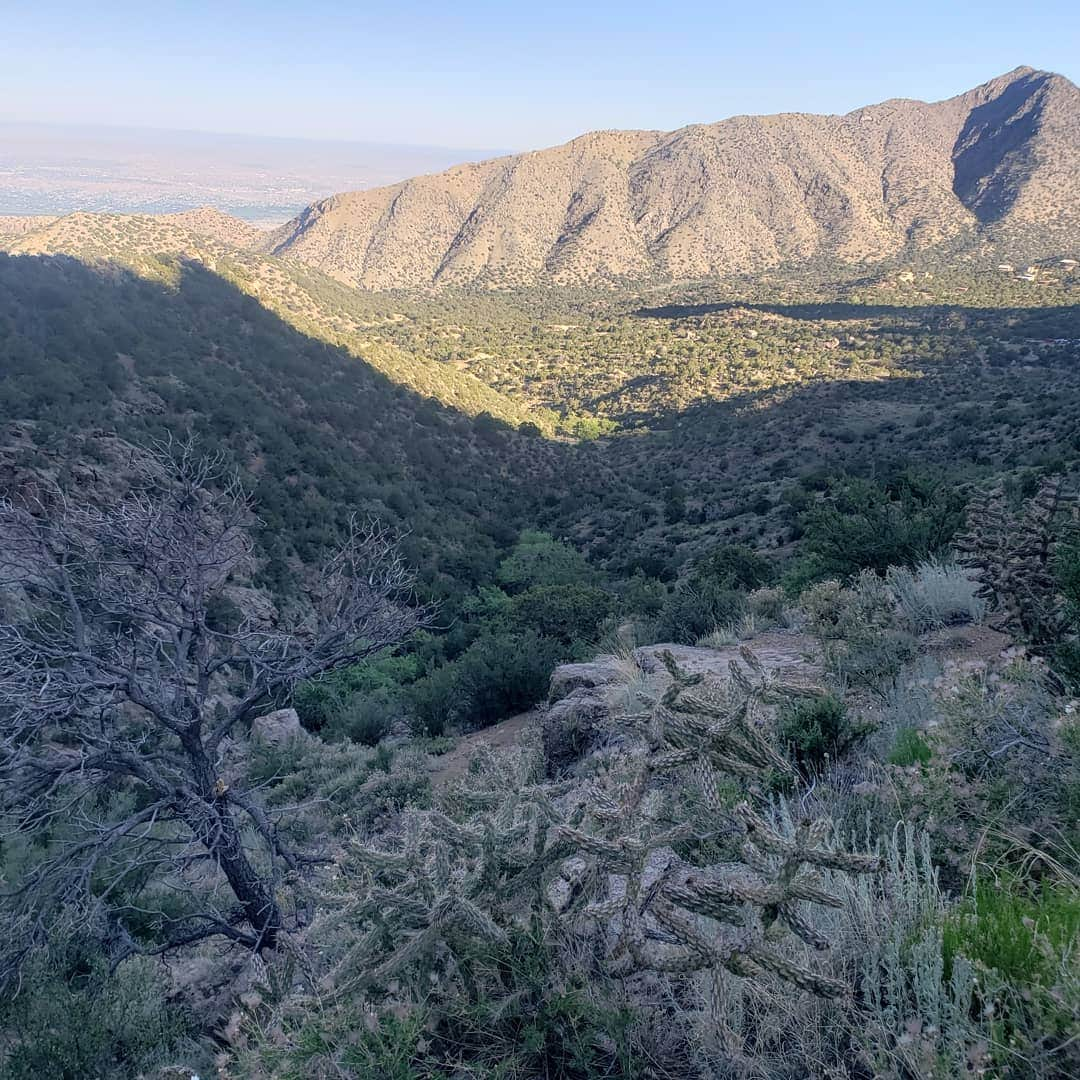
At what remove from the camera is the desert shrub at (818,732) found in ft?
14.7

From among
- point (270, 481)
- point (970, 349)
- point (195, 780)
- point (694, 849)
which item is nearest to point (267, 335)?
point (270, 481)

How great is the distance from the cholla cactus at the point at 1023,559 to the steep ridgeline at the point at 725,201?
113240 millimetres

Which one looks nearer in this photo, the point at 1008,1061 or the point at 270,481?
the point at 1008,1061

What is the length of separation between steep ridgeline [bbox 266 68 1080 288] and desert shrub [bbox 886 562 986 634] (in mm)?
112168

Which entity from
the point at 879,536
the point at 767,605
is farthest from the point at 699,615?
the point at 879,536

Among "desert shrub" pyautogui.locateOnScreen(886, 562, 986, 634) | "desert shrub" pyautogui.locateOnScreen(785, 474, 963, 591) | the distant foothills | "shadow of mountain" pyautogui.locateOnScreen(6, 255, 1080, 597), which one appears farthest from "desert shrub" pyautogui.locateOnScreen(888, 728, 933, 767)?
the distant foothills

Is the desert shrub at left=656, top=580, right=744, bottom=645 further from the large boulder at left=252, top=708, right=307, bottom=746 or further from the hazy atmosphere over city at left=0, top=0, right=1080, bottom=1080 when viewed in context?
the large boulder at left=252, top=708, right=307, bottom=746

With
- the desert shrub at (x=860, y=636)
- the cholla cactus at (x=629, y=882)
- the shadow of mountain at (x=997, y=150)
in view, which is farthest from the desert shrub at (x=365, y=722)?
the shadow of mountain at (x=997, y=150)

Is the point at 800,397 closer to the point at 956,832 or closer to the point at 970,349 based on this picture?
the point at 970,349

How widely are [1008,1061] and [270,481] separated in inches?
983

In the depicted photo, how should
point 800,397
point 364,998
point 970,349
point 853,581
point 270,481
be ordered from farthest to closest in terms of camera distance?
point 970,349 → point 800,397 → point 270,481 → point 853,581 → point 364,998

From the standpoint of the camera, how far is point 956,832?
9.59 feet

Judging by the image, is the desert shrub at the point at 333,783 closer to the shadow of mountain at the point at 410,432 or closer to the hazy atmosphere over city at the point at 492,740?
the hazy atmosphere over city at the point at 492,740

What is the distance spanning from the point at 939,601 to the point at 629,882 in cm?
580
